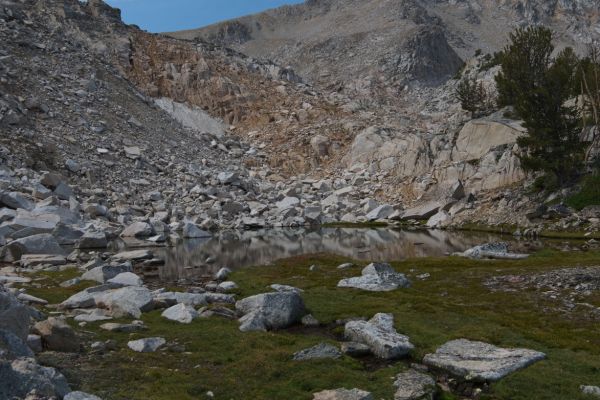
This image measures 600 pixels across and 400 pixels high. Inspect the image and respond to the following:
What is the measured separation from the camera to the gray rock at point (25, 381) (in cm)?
1060

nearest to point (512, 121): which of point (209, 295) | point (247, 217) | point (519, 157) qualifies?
point (519, 157)

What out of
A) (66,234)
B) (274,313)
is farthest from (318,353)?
(66,234)

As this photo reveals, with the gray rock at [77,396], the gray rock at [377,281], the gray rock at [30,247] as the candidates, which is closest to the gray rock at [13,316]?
the gray rock at [77,396]

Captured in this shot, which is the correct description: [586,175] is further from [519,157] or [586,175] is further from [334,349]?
[334,349]

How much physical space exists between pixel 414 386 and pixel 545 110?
5839 centimetres

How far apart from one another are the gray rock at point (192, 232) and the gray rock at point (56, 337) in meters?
46.5

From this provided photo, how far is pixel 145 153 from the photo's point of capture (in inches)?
3438

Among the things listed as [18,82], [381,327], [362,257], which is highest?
[18,82]

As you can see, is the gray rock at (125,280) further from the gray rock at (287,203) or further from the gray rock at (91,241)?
the gray rock at (287,203)

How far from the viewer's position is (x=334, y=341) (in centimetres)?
1923

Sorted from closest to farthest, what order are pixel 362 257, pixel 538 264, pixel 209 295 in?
pixel 209 295, pixel 538 264, pixel 362 257

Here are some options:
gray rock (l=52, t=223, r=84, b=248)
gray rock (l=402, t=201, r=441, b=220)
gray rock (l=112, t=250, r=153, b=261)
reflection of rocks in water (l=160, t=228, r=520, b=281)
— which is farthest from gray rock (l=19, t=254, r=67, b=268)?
gray rock (l=402, t=201, r=441, b=220)

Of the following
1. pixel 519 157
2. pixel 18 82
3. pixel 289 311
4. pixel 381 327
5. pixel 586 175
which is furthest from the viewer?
pixel 18 82

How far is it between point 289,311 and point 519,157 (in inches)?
2121
